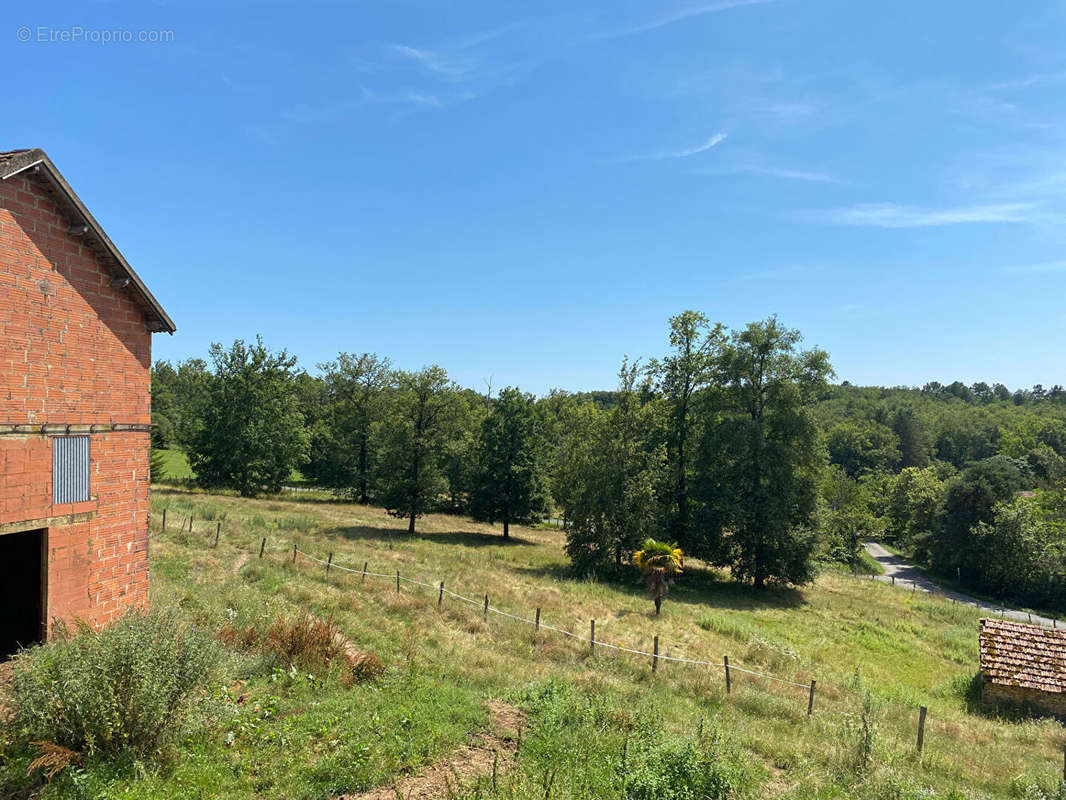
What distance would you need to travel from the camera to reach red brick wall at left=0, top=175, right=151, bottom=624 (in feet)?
29.8

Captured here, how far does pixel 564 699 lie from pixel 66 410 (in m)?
10.4

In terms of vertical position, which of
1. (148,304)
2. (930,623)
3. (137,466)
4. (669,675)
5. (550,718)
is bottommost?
(930,623)

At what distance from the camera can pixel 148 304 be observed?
11.4 m

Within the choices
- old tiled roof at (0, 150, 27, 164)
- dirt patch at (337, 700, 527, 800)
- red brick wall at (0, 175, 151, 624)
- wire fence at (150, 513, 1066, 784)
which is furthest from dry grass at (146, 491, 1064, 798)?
old tiled roof at (0, 150, 27, 164)

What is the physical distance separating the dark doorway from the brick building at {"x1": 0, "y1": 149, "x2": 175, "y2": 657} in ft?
0.09

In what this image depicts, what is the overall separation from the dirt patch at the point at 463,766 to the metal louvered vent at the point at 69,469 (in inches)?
301

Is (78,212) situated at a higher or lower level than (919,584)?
higher

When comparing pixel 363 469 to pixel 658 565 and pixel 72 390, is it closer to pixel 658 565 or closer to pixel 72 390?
pixel 658 565

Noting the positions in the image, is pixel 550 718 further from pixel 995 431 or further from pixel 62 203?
pixel 995 431

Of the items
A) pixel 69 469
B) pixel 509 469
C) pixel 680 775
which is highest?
pixel 69 469

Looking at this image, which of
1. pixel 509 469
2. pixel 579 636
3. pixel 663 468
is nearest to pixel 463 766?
pixel 579 636

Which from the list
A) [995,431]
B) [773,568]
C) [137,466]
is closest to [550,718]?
[137,466]

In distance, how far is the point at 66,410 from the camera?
388 inches

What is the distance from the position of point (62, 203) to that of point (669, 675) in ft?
53.4
